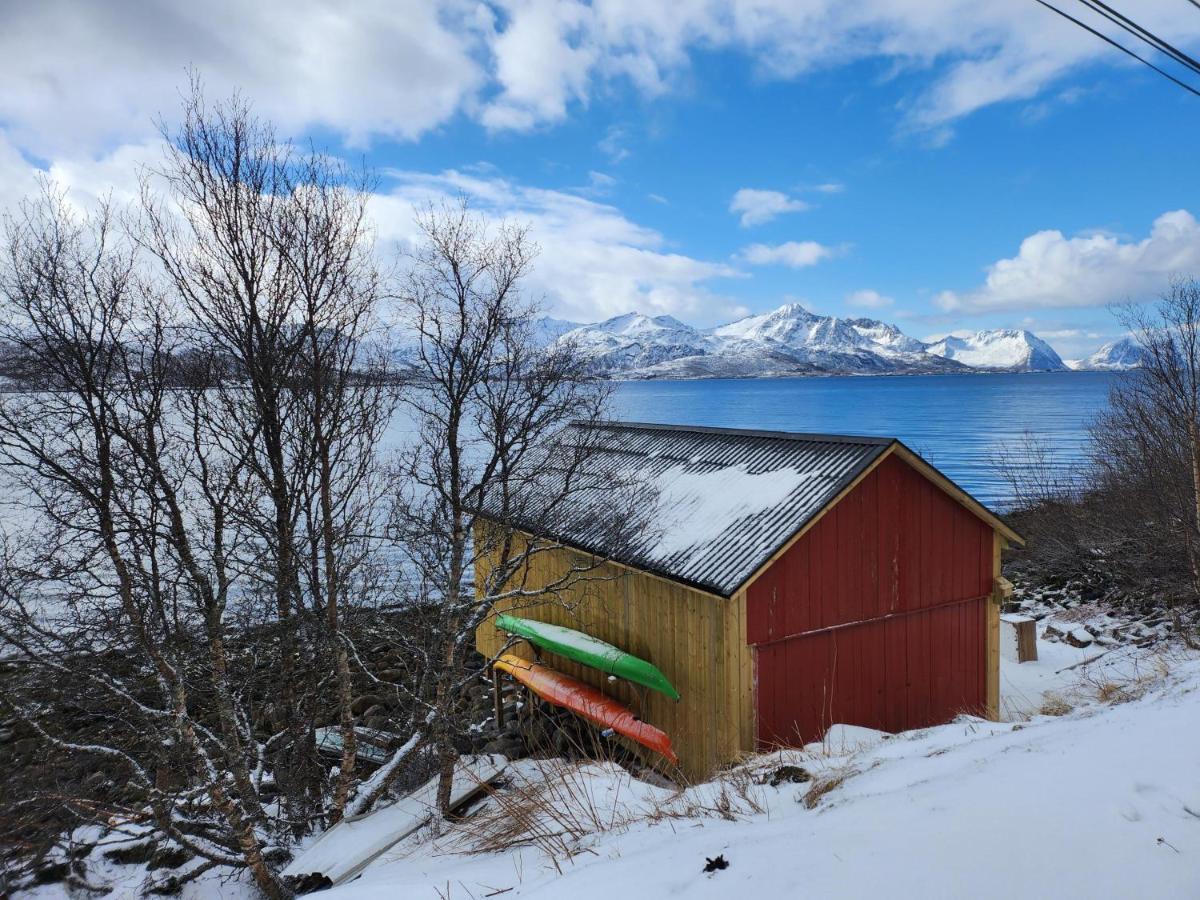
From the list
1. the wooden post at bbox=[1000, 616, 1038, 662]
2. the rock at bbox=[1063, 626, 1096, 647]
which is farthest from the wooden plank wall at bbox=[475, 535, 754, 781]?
the rock at bbox=[1063, 626, 1096, 647]

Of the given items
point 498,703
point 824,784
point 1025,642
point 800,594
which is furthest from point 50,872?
point 1025,642

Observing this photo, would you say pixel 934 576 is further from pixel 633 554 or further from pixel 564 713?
pixel 564 713

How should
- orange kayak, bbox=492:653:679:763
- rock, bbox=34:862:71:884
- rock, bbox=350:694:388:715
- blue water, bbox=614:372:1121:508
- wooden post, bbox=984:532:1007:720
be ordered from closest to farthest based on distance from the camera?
1. orange kayak, bbox=492:653:679:763
2. rock, bbox=34:862:71:884
3. wooden post, bbox=984:532:1007:720
4. rock, bbox=350:694:388:715
5. blue water, bbox=614:372:1121:508

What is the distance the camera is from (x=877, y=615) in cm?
1145

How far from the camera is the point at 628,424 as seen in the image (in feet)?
58.2

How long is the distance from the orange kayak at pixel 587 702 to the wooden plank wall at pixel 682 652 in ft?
1.18

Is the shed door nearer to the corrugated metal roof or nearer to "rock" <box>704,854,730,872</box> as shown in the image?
the corrugated metal roof

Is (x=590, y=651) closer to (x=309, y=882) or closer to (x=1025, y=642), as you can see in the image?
(x=309, y=882)

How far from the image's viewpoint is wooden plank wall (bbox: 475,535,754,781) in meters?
10.1

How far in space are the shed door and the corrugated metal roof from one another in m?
1.64

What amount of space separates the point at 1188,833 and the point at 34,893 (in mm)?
16075

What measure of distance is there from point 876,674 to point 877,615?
110 cm

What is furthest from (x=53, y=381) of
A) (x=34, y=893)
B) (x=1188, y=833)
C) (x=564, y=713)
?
(x=1188, y=833)

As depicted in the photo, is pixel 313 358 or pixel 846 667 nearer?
pixel 313 358
